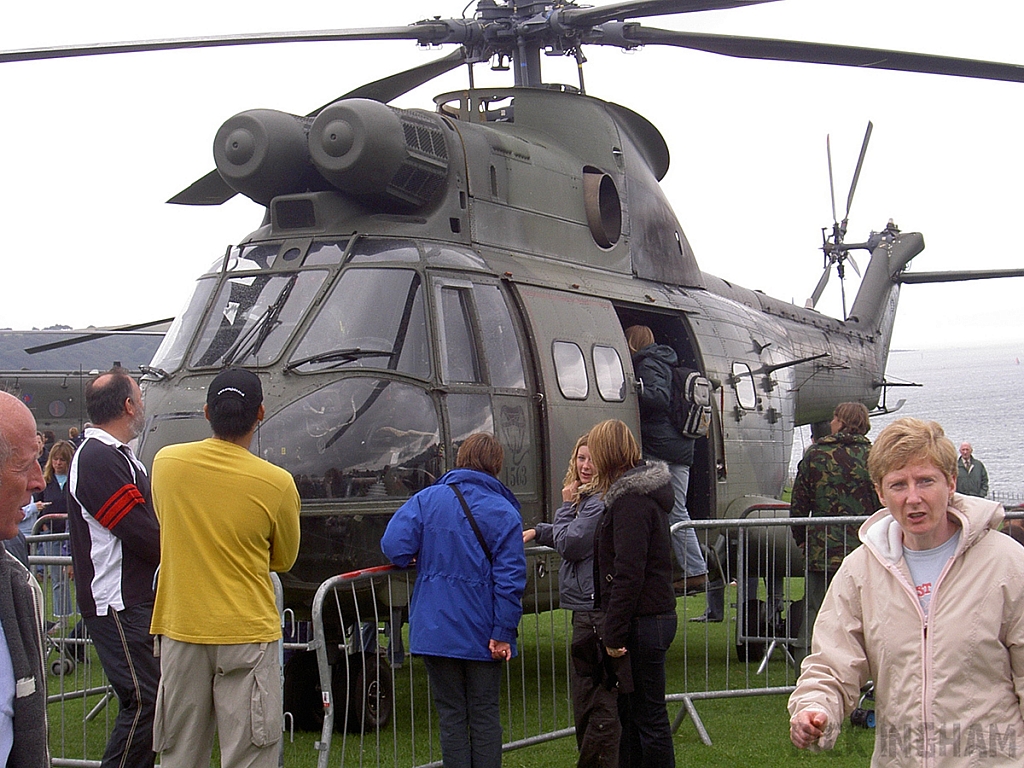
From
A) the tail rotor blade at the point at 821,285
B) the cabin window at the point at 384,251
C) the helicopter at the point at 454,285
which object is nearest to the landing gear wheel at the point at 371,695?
the helicopter at the point at 454,285

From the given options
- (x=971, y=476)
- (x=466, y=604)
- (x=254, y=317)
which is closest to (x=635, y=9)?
(x=254, y=317)

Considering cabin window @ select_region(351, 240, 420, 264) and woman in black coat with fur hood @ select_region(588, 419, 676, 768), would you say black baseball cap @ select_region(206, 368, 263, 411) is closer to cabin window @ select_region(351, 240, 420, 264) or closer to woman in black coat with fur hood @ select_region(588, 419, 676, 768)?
woman in black coat with fur hood @ select_region(588, 419, 676, 768)

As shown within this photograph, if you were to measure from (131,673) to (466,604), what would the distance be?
1.47 m

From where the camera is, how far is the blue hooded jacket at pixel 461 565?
17.5 ft

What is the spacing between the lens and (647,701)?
5.64 metres

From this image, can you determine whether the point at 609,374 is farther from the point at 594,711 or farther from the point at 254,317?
the point at 594,711

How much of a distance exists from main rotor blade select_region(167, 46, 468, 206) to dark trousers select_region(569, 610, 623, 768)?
494 cm

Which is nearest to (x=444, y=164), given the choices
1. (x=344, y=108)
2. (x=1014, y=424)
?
(x=344, y=108)

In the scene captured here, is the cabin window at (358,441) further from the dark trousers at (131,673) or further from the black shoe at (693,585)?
the black shoe at (693,585)

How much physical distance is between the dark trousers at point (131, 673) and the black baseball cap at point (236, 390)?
3.32 ft

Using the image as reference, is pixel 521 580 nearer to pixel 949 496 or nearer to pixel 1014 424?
pixel 949 496

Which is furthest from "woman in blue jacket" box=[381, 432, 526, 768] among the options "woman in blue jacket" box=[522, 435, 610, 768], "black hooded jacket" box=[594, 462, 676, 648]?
"black hooded jacket" box=[594, 462, 676, 648]

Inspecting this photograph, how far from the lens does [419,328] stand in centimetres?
692

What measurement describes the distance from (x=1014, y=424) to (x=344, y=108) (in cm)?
7609
